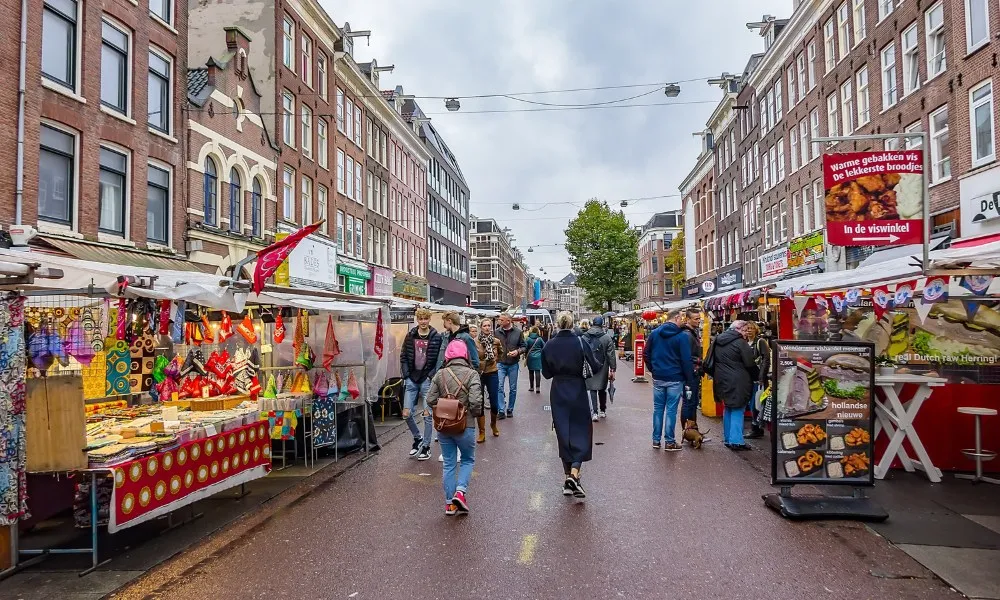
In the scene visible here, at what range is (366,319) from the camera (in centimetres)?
1059

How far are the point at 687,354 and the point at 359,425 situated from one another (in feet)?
15.7

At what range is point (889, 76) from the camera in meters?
21.0

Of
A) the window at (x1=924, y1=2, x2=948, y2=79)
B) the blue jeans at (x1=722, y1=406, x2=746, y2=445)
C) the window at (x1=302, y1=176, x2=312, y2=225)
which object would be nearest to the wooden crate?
the blue jeans at (x1=722, y1=406, x2=746, y2=445)

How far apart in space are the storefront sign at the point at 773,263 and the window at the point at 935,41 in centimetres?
1251

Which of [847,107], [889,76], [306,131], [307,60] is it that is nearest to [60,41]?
A: [306,131]

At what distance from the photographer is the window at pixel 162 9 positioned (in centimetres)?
1731

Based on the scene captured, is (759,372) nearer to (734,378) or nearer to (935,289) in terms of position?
(734,378)

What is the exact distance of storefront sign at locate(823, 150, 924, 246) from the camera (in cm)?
816

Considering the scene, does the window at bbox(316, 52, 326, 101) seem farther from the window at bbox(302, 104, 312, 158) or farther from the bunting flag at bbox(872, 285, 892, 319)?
the bunting flag at bbox(872, 285, 892, 319)

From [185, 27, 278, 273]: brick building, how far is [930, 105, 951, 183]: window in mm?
20278

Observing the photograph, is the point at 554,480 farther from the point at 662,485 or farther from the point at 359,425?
the point at 359,425

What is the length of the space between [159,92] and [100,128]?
2.97 metres

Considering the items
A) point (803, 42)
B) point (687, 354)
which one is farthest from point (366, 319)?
point (803, 42)

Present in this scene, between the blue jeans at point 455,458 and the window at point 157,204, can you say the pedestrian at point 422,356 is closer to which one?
the blue jeans at point 455,458
